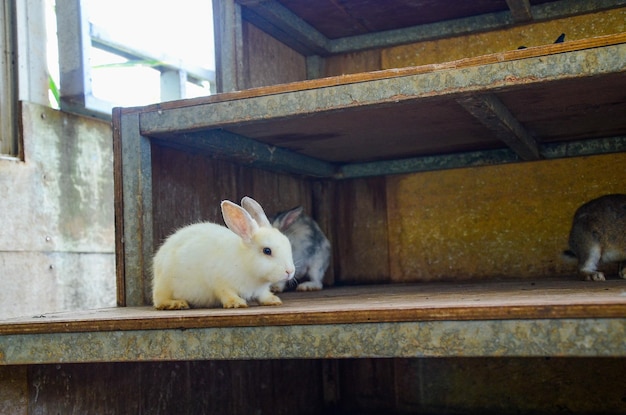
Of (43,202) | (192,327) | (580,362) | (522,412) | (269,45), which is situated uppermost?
(269,45)

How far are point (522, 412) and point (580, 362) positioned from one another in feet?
1.55

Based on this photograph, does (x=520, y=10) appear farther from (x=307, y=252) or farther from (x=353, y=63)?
(x=307, y=252)

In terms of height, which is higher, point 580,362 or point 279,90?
point 279,90

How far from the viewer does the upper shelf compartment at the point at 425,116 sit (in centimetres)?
320

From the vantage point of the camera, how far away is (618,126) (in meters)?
4.66

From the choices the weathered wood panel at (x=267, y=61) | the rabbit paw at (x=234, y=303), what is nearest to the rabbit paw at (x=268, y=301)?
the rabbit paw at (x=234, y=303)

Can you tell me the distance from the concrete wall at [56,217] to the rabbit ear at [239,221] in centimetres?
243

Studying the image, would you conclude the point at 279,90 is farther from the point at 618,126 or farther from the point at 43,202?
the point at 43,202

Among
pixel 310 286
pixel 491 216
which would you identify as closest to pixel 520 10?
pixel 491 216

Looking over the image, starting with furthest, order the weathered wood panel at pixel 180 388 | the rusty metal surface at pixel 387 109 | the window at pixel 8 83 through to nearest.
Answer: the window at pixel 8 83 < the weathered wood panel at pixel 180 388 < the rusty metal surface at pixel 387 109

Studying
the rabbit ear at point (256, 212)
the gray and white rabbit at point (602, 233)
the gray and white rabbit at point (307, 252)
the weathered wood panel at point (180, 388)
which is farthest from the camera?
the gray and white rabbit at point (307, 252)

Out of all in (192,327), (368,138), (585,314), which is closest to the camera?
(585,314)

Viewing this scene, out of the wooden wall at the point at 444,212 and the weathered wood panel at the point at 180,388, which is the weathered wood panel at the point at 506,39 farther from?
the weathered wood panel at the point at 180,388

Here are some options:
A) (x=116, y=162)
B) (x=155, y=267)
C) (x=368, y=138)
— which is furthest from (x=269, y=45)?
(x=155, y=267)
